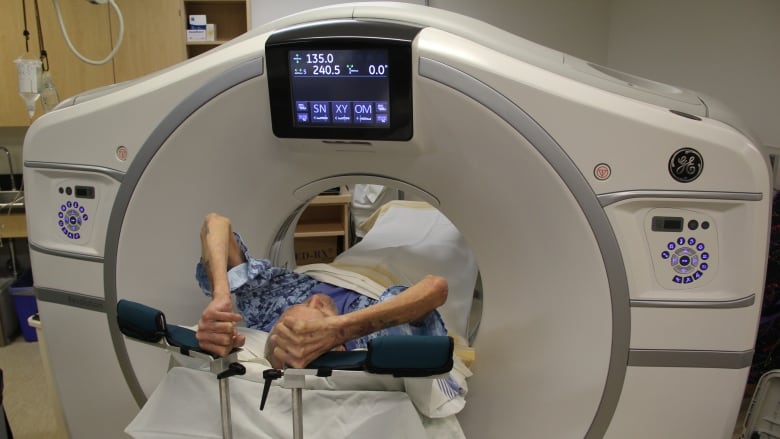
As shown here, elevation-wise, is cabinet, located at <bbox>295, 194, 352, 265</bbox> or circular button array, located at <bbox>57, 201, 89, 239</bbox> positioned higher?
circular button array, located at <bbox>57, 201, 89, 239</bbox>

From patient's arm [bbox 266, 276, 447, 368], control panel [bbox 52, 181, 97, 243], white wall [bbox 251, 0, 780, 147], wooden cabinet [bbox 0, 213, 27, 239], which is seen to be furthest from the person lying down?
wooden cabinet [bbox 0, 213, 27, 239]

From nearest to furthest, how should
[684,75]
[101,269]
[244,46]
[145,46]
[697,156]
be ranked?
[697,156] → [244,46] → [101,269] → [684,75] → [145,46]

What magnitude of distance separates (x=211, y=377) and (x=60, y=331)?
576mm

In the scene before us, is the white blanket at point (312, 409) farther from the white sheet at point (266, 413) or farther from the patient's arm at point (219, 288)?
the patient's arm at point (219, 288)

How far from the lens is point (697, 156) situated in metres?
1.02

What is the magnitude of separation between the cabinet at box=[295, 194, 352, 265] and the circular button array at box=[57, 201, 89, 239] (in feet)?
5.43

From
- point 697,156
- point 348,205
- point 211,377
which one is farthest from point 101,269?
point 348,205

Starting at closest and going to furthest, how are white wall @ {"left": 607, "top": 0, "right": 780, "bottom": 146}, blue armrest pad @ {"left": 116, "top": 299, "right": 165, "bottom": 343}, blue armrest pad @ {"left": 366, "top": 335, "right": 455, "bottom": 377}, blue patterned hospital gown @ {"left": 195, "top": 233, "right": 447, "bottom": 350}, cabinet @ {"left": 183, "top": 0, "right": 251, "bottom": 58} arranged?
blue armrest pad @ {"left": 366, "top": 335, "right": 455, "bottom": 377} → blue armrest pad @ {"left": 116, "top": 299, "right": 165, "bottom": 343} → blue patterned hospital gown @ {"left": 195, "top": 233, "right": 447, "bottom": 350} → white wall @ {"left": 607, "top": 0, "right": 780, "bottom": 146} → cabinet @ {"left": 183, "top": 0, "right": 251, "bottom": 58}

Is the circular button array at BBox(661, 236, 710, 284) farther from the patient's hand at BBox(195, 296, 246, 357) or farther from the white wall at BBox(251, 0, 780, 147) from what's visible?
the white wall at BBox(251, 0, 780, 147)

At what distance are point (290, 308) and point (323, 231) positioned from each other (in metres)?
1.79

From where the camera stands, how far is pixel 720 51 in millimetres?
2334

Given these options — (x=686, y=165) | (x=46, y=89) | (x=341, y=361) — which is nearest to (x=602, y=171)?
(x=686, y=165)

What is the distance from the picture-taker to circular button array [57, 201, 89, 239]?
1.35m

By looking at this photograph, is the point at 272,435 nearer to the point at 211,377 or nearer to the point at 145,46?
the point at 211,377
